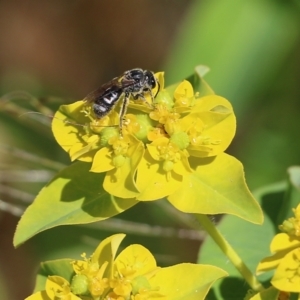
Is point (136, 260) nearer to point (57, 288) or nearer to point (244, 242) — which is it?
point (57, 288)

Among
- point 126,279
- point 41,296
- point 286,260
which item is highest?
point 286,260

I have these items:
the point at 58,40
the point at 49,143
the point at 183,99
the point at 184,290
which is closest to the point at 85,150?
the point at 183,99

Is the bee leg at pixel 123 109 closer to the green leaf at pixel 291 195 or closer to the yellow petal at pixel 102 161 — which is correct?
the yellow petal at pixel 102 161

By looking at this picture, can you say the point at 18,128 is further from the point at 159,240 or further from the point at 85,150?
the point at 85,150

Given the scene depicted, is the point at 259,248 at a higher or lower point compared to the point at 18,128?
higher

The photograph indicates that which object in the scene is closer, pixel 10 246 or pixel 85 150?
pixel 85 150

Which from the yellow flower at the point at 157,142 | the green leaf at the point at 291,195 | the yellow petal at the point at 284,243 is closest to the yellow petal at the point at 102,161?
the yellow flower at the point at 157,142

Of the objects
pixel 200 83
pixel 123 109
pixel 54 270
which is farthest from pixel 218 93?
pixel 54 270
